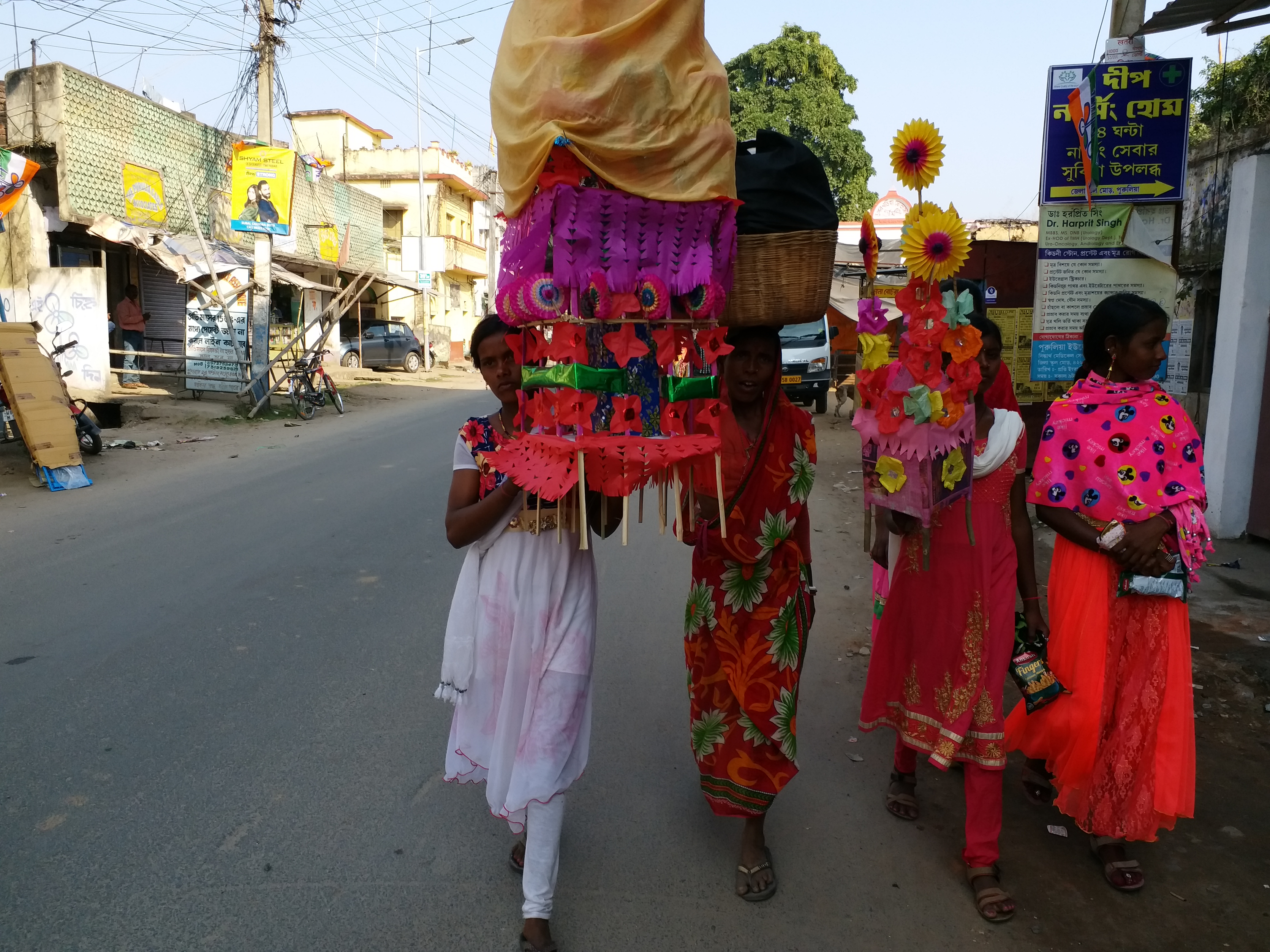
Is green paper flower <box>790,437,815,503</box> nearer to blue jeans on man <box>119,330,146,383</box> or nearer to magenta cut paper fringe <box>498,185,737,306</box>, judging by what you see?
magenta cut paper fringe <box>498,185,737,306</box>

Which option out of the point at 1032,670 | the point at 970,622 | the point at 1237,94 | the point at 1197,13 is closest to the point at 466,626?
the point at 970,622

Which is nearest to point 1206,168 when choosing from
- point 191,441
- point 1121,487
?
point 1121,487

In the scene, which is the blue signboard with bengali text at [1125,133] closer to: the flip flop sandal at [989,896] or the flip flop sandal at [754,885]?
the flip flop sandal at [989,896]

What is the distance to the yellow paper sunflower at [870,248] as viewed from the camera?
2.63 metres

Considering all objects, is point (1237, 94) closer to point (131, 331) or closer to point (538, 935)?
point (538, 935)

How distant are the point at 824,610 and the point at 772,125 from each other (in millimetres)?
24551

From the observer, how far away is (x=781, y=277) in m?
2.41

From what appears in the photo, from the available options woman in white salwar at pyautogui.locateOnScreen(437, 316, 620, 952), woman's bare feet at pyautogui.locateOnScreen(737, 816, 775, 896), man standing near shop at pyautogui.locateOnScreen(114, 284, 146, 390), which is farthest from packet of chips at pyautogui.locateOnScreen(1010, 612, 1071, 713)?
man standing near shop at pyautogui.locateOnScreen(114, 284, 146, 390)

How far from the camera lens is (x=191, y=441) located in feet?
38.2

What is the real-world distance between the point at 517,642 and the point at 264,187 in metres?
14.4

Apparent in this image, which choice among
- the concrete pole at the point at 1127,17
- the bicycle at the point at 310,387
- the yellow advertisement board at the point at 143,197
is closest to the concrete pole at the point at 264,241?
the bicycle at the point at 310,387

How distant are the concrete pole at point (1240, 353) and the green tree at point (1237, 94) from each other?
320cm

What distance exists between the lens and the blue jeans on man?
17.3 meters

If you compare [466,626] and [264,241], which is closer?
[466,626]
